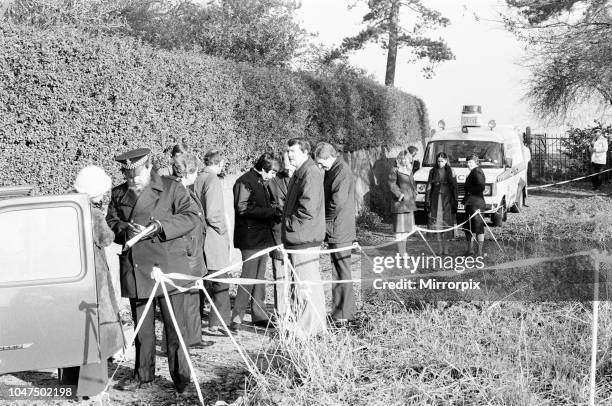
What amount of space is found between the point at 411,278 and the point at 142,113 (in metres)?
4.01

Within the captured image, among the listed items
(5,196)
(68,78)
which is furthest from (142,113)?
(5,196)

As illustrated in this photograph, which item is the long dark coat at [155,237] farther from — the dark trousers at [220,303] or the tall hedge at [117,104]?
the tall hedge at [117,104]

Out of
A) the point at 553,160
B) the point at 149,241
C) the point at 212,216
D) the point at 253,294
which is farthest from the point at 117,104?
the point at 553,160

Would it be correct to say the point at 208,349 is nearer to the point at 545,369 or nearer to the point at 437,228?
the point at 545,369

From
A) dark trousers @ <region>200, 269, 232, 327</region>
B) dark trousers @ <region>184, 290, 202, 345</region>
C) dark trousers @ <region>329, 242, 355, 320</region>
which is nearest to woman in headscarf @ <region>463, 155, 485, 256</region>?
dark trousers @ <region>329, 242, 355, 320</region>

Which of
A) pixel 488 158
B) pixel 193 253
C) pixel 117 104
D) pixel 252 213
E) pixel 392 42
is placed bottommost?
pixel 193 253

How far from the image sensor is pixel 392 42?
108 feet

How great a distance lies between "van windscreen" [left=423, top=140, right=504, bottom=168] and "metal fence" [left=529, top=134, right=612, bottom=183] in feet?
41.1

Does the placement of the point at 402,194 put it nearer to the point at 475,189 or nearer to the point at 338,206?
the point at 475,189

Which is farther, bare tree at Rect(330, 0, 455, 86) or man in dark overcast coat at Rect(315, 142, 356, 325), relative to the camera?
bare tree at Rect(330, 0, 455, 86)

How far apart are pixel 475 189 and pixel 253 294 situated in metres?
4.94

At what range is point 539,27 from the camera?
842 inches

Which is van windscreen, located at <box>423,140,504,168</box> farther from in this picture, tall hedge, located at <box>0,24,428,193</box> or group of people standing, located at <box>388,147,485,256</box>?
group of people standing, located at <box>388,147,485,256</box>

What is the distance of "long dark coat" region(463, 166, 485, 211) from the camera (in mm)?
12609
